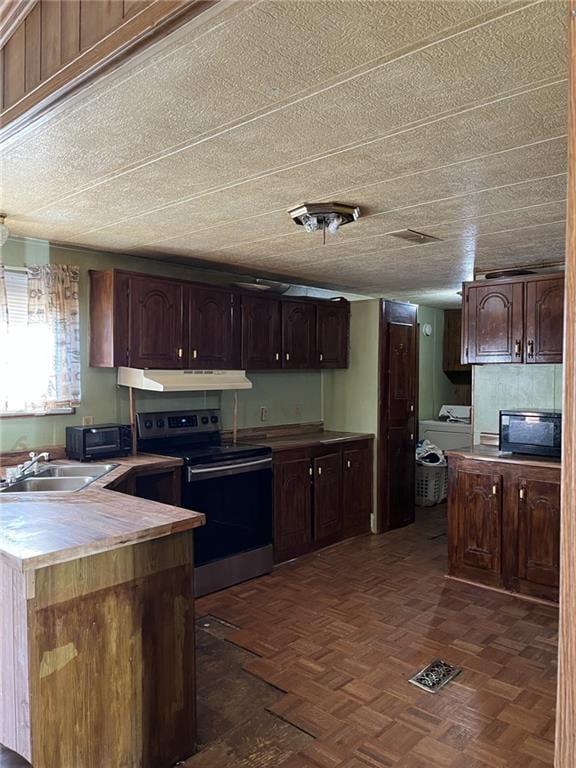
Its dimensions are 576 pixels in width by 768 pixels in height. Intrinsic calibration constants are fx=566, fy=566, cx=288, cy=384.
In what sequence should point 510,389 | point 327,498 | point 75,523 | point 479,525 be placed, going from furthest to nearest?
point 327,498, point 510,389, point 479,525, point 75,523

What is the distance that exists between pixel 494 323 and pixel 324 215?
5.90ft

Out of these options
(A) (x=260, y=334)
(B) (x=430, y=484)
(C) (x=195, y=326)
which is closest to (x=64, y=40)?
(C) (x=195, y=326)

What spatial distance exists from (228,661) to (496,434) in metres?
2.61

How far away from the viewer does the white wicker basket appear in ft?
19.7

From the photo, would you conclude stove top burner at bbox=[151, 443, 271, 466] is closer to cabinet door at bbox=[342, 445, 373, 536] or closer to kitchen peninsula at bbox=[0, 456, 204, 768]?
cabinet door at bbox=[342, 445, 373, 536]

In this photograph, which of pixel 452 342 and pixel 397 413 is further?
pixel 452 342

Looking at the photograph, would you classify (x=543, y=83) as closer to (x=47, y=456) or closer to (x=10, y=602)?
(x=10, y=602)

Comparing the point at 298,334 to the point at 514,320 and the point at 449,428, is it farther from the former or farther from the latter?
the point at 449,428

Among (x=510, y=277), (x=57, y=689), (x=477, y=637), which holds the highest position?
(x=510, y=277)

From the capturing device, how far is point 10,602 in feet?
5.89

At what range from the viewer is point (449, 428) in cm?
640

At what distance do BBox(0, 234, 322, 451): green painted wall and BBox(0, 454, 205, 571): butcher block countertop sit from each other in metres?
0.95

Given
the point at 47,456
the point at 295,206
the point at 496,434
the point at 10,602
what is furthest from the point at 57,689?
the point at 496,434

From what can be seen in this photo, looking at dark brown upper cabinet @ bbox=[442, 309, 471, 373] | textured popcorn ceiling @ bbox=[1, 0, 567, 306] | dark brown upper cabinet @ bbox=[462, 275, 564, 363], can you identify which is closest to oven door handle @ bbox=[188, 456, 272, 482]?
textured popcorn ceiling @ bbox=[1, 0, 567, 306]
